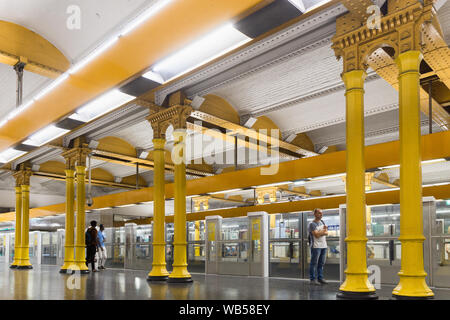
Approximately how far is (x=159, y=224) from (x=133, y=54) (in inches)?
204

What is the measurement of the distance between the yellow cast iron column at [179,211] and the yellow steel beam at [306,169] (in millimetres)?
3219

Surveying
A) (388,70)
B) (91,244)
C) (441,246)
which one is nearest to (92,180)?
(91,244)

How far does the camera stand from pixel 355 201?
704 centimetres

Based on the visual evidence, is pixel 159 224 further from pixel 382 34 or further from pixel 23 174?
pixel 23 174

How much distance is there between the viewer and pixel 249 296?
761 centimetres

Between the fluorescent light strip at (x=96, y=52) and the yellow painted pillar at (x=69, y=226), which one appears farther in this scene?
the yellow painted pillar at (x=69, y=226)

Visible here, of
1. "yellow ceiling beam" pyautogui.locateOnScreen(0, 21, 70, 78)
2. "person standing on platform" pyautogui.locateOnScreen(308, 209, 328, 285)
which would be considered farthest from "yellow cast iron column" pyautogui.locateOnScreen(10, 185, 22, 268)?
"person standing on platform" pyautogui.locateOnScreen(308, 209, 328, 285)

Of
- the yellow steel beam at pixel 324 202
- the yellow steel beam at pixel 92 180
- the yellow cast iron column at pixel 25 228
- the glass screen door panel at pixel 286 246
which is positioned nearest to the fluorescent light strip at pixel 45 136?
the yellow cast iron column at pixel 25 228

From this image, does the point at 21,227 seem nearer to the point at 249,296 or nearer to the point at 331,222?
the point at 331,222

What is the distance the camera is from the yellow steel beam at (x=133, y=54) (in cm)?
634

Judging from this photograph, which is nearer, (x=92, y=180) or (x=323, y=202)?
(x=323, y=202)

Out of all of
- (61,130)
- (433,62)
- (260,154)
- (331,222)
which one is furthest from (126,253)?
(433,62)

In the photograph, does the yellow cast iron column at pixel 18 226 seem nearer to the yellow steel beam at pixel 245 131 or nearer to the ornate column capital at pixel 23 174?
the ornate column capital at pixel 23 174

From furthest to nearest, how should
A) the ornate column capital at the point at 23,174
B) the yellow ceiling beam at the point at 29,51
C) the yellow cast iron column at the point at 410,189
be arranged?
the ornate column capital at the point at 23,174 → the yellow ceiling beam at the point at 29,51 → the yellow cast iron column at the point at 410,189
